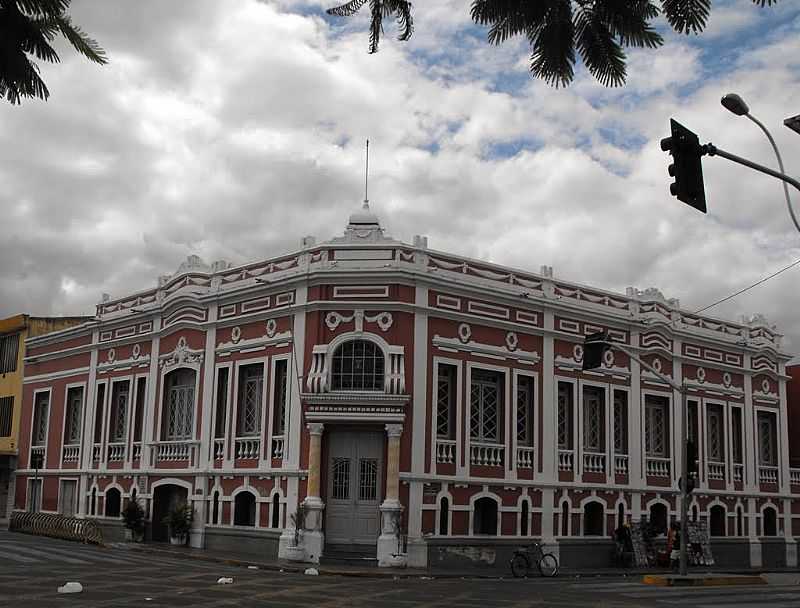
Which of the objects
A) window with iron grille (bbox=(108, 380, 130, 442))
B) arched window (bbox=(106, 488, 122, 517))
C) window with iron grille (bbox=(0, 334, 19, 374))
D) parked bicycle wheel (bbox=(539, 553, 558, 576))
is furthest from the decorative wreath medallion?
window with iron grille (bbox=(0, 334, 19, 374))

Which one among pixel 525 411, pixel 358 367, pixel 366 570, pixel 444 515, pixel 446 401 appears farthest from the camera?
pixel 525 411

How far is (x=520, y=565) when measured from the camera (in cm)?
2638

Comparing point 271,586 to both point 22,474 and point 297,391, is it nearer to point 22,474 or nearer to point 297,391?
point 297,391

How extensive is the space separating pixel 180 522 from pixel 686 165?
77.6ft

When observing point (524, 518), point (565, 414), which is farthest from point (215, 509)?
point (565, 414)

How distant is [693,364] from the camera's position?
35062 millimetres

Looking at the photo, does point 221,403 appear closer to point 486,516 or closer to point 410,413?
point 410,413

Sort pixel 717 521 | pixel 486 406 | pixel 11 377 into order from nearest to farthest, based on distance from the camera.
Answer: pixel 486 406
pixel 717 521
pixel 11 377

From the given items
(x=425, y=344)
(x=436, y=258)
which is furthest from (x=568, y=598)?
(x=436, y=258)

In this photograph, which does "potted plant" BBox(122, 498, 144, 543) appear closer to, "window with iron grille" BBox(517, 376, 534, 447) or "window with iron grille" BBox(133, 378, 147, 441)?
"window with iron grille" BBox(133, 378, 147, 441)

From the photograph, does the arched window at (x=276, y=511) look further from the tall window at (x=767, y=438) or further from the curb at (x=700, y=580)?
the tall window at (x=767, y=438)

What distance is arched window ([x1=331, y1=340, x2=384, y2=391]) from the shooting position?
90.8 feet

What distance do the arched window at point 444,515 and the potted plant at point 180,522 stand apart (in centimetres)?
823

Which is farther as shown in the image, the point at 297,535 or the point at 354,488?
the point at 354,488
